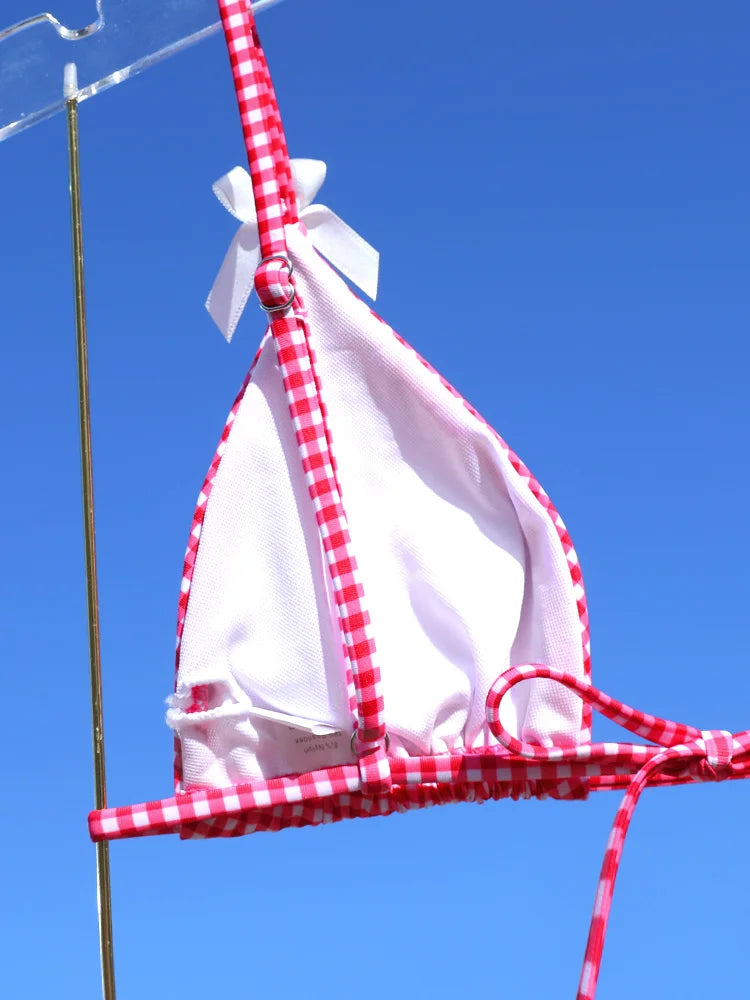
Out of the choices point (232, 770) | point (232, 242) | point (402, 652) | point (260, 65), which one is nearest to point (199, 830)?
point (232, 770)

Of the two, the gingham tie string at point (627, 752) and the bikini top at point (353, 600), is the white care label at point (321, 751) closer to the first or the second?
the bikini top at point (353, 600)

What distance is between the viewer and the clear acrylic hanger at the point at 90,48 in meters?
1.18

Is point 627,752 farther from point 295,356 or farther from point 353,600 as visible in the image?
point 295,356

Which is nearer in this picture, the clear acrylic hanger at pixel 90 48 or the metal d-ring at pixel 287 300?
the metal d-ring at pixel 287 300

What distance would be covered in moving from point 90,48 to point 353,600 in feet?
1.76

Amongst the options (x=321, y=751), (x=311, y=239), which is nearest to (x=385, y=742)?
(x=321, y=751)

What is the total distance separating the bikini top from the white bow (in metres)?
0.01

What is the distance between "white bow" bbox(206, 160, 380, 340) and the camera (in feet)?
3.65

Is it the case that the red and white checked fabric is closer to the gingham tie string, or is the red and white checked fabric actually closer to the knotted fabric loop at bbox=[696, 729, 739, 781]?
the gingham tie string

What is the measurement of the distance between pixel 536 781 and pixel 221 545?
0.28 metres

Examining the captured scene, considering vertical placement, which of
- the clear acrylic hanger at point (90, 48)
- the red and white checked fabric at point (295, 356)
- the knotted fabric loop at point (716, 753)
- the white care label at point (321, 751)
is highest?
Answer: the clear acrylic hanger at point (90, 48)

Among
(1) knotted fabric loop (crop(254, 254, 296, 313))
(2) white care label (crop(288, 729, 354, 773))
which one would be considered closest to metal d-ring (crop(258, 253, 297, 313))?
(1) knotted fabric loop (crop(254, 254, 296, 313))

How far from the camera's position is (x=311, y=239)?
3.64ft

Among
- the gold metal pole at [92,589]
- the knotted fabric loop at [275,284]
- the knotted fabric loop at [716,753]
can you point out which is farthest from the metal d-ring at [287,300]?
the knotted fabric loop at [716,753]
